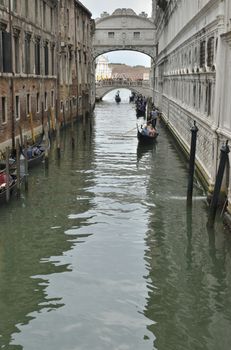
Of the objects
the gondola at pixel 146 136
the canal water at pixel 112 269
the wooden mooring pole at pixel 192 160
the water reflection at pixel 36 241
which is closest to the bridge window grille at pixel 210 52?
the wooden mooring pole at pixel 192 160

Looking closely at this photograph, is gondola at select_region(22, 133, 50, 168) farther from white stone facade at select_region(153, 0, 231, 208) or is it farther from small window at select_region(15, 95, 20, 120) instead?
white stone facade at select_region(153, 0, 231, 208)

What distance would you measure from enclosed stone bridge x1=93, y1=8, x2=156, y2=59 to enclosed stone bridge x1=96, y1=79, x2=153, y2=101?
7.08 metres

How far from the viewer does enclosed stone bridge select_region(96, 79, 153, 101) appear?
49.6m

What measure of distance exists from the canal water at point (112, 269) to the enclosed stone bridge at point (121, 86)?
3702cm

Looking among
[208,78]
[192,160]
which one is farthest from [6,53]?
[192,160]

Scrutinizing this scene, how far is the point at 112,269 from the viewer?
7445 mm

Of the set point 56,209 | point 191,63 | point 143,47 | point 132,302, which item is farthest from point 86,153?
point 143,47

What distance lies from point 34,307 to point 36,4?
15.7 metres

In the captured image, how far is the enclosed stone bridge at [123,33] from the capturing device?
138 feet

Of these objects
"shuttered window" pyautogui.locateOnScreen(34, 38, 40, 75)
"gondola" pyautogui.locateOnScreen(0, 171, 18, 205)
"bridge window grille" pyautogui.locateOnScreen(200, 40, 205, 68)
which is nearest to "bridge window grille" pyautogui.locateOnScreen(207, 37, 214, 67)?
"bridge window grille" pyautogui.locateOnScreen(200, 40, 205, 68)

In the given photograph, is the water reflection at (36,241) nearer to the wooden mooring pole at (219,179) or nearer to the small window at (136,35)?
the wooden mooring pole at (219,179)

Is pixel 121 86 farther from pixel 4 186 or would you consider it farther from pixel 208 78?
pixel 4 186

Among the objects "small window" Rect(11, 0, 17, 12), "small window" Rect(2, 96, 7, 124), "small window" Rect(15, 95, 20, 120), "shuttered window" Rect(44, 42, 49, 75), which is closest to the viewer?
"small window" Rect(2, 96, 7, 124)

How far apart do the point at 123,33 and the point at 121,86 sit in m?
7.96
